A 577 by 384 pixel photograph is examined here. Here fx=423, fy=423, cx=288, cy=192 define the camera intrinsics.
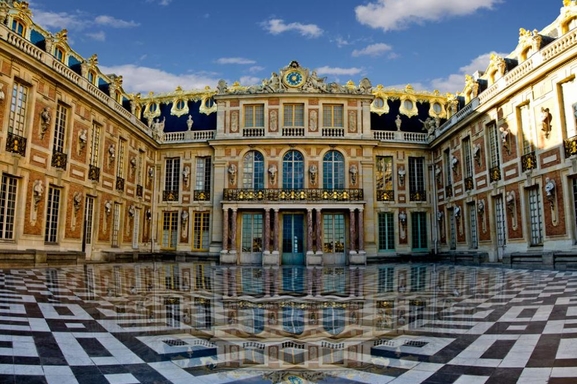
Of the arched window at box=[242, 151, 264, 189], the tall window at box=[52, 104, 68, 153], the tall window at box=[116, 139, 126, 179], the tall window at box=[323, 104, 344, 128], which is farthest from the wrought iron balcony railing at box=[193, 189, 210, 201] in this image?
the tall window at box=[52, 104, 68, 153]

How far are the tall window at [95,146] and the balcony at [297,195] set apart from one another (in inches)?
315

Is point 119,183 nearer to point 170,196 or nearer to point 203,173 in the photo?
point 170,196

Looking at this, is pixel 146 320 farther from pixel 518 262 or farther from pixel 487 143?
pixel 487 143

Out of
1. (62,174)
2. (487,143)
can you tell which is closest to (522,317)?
(487,143)

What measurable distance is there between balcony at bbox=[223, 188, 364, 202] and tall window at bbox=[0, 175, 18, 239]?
1257 centimetres

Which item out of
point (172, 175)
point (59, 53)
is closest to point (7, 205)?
point (59, 53)

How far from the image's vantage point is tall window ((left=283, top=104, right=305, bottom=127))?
28.1 m

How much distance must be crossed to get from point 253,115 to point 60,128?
40.7 ft

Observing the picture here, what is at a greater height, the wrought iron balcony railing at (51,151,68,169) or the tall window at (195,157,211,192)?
the tall window at (195,157,211,192)

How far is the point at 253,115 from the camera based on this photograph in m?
28.3

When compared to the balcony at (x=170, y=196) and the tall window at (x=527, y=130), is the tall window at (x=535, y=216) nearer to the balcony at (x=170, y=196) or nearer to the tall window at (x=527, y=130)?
the tall window at (x=527, y=130)

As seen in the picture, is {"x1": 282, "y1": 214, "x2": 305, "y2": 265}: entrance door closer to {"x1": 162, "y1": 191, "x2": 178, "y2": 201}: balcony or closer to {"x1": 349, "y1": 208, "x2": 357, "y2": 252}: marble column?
{"x1": 349, "y1": 208, "x2": 357, "y2": 252}: marble column

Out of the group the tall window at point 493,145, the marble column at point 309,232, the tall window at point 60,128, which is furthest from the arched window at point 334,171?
the tall window at point 60,128

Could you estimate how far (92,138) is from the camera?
21484 mm
